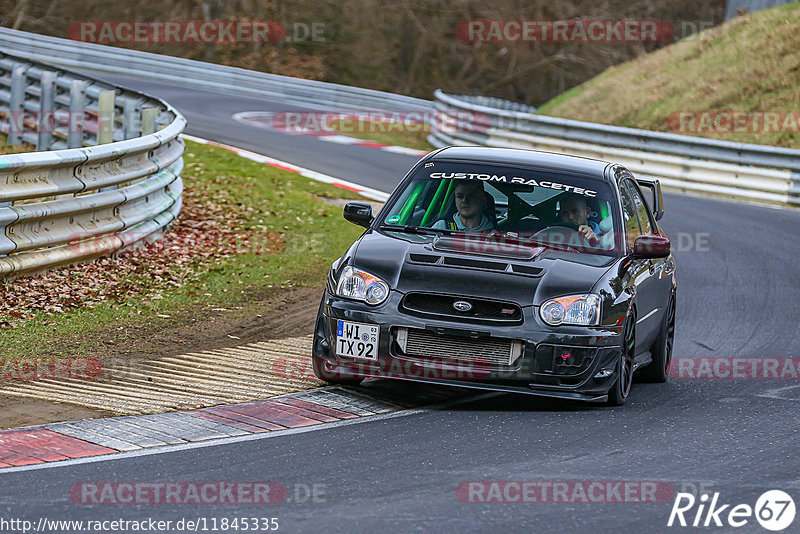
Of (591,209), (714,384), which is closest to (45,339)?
(591,209)

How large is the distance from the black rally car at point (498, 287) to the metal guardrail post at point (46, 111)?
10.4m

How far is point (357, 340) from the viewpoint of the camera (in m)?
7.41

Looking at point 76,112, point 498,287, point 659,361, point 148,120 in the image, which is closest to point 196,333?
point 498,287

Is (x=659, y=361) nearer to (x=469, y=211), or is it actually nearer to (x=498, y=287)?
(x=469, y=211)

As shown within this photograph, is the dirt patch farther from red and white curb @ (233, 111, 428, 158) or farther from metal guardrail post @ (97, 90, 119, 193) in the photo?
red and white curb @ (233, 111, 428, 158)

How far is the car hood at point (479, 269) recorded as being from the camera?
287 inches

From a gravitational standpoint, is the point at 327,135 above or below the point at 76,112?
below

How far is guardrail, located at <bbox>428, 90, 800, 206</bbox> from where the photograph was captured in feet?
69.4

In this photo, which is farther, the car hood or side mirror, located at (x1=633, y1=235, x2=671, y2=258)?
side mirror, located at (x1=633, y1=235, x2=671, y2=258)

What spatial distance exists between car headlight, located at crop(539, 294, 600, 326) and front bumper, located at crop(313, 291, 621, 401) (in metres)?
0.04

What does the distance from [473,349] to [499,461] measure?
3.64 ft

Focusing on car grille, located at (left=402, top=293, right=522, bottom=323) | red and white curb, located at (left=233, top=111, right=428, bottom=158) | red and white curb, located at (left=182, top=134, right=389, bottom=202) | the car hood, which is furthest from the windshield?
red and white curb, located at (left=233, top=111, right=428, bottom=158)

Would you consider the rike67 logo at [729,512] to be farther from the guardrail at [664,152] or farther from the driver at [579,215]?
the guardrail at [664,152]
